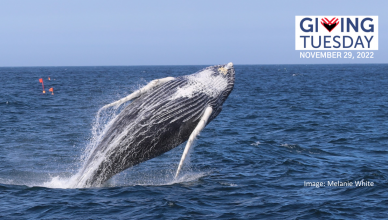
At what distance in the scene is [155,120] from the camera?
43.6ft

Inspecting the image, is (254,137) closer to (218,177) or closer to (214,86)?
(218,177)

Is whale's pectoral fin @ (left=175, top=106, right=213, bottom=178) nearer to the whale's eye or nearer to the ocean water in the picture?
the whale's eye

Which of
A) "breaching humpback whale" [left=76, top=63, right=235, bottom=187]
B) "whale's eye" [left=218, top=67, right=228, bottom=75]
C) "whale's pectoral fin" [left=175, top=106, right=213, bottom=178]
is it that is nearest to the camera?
"whale's pectoral fin" [left=175, top=106, right=213, bottom=178]

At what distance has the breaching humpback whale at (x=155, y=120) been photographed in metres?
13.3

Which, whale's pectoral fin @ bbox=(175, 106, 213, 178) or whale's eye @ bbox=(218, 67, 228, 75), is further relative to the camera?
whale's eye @ bbox=(218, 67, 228, 75)

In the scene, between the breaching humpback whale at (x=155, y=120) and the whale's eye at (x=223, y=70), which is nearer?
the breaching humpback whale at (x=155, y=120)

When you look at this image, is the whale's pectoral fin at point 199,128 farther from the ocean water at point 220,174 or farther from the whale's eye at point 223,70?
the ocean water at point 220,174

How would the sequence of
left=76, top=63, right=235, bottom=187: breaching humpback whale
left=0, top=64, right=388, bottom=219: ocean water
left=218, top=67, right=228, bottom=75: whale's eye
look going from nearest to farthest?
left=0, top=64, right=388, bottom=219: ocean water, left=76, top=63, right=235, bottom=187: breaching humpback whale, left=218, top=67, right=228, bottom=75: whale's eye

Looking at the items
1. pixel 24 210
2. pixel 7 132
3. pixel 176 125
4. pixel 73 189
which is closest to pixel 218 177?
pixel 176 125

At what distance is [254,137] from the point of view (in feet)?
81.7

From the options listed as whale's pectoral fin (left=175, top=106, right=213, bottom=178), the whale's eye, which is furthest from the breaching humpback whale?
the whale's eye

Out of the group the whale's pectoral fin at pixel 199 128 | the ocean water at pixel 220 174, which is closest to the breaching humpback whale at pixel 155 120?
the whale's pectoral fin at pixel 199 128

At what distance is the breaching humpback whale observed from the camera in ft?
43.6

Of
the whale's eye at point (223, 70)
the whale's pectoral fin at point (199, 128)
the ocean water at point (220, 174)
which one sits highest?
the whale's eye at point (223, 70)
